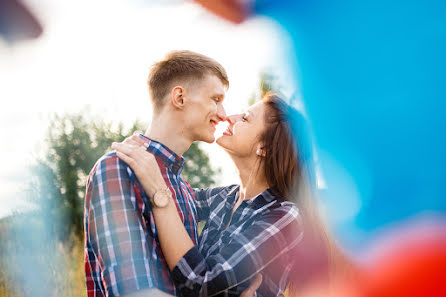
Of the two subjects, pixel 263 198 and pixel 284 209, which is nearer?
pixel 284 209

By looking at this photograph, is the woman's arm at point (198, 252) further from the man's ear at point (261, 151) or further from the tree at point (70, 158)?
the tree at point (70, 158)

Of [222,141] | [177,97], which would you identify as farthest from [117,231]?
[222,141]

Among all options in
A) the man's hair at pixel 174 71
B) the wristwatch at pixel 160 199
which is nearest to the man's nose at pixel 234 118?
the man's hair at pixel 174 71

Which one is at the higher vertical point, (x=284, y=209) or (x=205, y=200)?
(x=205, y=200)

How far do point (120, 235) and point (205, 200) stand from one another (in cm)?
133

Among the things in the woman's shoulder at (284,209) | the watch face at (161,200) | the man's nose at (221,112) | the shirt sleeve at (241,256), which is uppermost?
the man's nose at (221,112)

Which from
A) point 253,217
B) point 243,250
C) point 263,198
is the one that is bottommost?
point 243,250

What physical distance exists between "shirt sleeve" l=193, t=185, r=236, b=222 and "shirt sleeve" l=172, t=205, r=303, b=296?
25.7 inches

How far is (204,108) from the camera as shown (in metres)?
2.71

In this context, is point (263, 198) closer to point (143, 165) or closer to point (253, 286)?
point (253, 286)

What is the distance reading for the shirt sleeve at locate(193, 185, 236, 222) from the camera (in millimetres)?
3111

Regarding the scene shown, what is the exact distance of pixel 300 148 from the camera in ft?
9.53

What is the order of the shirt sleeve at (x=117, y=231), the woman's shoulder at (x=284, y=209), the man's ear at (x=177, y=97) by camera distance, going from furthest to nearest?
the man's ear at (x=177, y=97) → the woman's shoulder at (x=284, y=209) → the shirt sleeve at (x=117, y=231)

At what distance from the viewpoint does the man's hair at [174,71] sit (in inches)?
106
